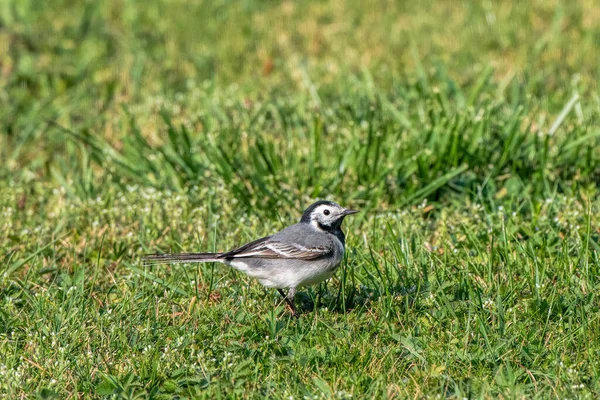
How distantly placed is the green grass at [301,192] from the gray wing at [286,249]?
33cm

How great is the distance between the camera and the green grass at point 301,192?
506 centimetres

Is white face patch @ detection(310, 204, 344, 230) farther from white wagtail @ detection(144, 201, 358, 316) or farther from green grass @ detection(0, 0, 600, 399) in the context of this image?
green grass @ detection(0, 0, 600, 399)

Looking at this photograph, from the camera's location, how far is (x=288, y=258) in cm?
582

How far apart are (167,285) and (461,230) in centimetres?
237

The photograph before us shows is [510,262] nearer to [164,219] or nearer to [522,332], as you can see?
[522,332]

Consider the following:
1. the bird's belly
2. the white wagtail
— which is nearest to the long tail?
the white wagtail

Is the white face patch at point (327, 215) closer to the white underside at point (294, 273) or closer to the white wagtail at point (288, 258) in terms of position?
the white wagtail at point (288, 258)

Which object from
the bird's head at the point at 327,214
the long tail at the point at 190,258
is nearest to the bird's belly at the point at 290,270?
the long tail at the point at 190,258

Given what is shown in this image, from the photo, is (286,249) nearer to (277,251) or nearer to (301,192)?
(277,251)

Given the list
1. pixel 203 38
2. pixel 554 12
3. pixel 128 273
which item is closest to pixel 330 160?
pixel 128 273

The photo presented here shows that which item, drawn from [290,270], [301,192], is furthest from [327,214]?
[301,192]

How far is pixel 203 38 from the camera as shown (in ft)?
37.7

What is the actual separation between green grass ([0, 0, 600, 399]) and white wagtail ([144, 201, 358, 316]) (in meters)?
0.21

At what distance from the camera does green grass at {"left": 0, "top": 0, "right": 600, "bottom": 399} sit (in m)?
5.06
